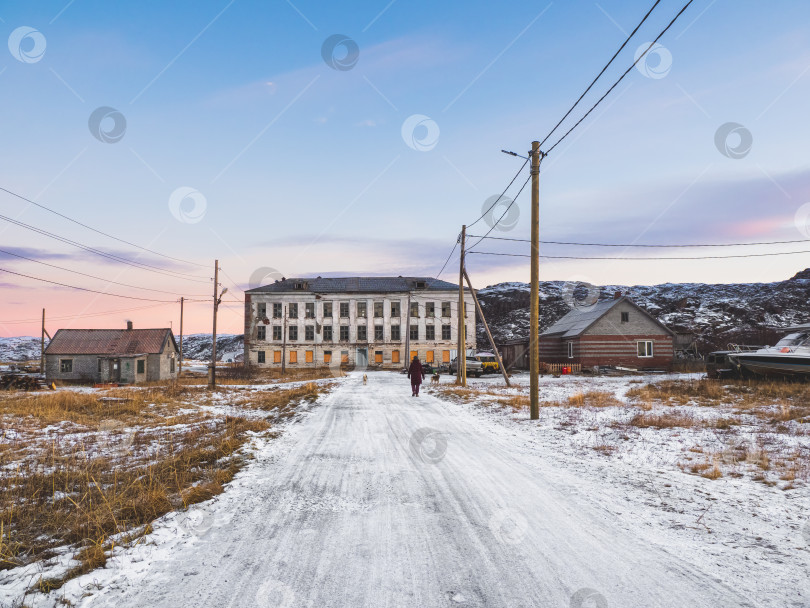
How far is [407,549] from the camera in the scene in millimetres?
3979

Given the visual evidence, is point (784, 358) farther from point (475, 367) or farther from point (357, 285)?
point (357, 285)

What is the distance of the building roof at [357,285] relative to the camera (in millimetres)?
57625

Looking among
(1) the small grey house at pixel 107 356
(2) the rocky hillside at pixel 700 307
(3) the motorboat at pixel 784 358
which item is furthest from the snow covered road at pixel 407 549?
(2) the rocky hillside at pixel 700 307

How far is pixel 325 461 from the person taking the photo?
7395 mm

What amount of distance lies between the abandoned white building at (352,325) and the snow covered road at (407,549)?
164ft

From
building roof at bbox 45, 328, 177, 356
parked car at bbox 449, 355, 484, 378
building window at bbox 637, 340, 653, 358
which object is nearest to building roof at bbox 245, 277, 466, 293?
building roof at bbox 45, 328, 177, 356

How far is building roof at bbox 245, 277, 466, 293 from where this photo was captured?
189 ft

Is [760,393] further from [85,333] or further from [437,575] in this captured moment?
[85,333]

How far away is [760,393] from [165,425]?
20580 millimetres

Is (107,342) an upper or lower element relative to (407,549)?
upper

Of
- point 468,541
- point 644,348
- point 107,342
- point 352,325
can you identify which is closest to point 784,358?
point 644,348

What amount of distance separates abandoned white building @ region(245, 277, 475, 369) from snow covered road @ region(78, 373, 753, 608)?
164 feet

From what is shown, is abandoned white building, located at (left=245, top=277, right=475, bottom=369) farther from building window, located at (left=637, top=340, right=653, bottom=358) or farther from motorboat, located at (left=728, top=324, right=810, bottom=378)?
motorboat, located at (left=728, top=324, right=810, bottom=378)

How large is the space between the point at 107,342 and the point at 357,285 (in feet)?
94.8
